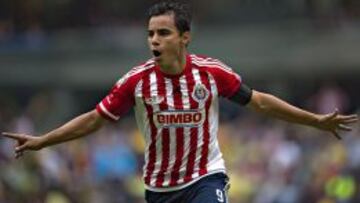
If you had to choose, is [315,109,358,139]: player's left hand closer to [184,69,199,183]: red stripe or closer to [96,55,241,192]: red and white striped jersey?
[96,55,241,192]: red and white striped jersey

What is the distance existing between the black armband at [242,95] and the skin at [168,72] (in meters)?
0.04

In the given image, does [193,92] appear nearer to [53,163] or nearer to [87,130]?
[87,130]

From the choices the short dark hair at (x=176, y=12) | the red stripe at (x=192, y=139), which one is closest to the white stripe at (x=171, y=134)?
the red stripe at (x=192, y=139)

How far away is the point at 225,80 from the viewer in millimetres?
10922

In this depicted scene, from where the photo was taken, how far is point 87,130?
11008mm

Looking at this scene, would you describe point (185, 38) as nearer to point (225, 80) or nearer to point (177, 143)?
point (225, 80)

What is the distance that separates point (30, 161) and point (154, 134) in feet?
19.6

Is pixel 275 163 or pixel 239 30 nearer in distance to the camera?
pixel 275 163

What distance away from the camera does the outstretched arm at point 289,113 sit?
11109 mm

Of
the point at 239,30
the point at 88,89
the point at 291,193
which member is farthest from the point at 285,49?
the point at 291,193

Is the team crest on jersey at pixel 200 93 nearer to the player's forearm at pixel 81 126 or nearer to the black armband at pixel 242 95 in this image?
the black armband at pixel 242 95

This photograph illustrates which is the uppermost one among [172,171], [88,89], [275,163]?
[172,171]

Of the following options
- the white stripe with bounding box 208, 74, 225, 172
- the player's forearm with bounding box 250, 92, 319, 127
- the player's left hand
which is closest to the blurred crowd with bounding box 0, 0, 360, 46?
the player's left hand

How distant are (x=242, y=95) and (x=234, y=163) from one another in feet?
30.2
